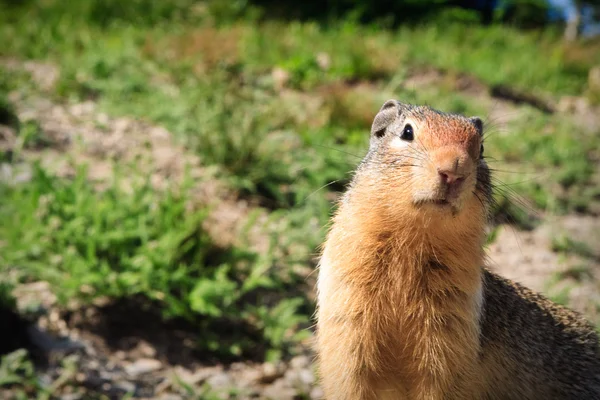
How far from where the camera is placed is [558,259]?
4867 mm

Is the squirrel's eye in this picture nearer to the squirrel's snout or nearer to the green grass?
the squirrel's snout

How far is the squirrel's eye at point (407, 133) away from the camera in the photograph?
2367 millimetres

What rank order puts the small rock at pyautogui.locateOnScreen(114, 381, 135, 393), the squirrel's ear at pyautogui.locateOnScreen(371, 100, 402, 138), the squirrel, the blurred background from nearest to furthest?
the squirrel, the squirrel's ear at pyautogui.locateOnScreen(371, 100, 402, 138), the small rock at pyautogui.locateOnScreen(114, 381, 135, 393), the blurred background

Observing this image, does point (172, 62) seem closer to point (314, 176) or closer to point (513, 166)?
point (314, 176)

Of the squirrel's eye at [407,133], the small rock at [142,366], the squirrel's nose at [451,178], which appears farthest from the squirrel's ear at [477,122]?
the small rock at [142,366]

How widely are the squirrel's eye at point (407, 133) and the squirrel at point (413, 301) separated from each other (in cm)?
1

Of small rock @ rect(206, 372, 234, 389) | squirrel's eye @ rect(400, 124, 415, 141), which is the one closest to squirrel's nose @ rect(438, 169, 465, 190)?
squirrel's eye @ rect(400, 124, 415, 141)

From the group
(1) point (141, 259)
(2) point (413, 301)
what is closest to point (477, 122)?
(2) point (413, 301)

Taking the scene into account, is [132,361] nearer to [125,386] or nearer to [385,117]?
[125,386]

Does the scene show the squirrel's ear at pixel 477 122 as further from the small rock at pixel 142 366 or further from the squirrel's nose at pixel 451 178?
the small rock at pixel 142 366

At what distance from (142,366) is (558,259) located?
3302mm

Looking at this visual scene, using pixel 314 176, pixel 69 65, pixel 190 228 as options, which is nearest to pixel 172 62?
pixel 69 65

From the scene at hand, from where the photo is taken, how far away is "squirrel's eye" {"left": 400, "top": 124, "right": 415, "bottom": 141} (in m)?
2.37

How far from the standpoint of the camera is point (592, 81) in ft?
34.3
